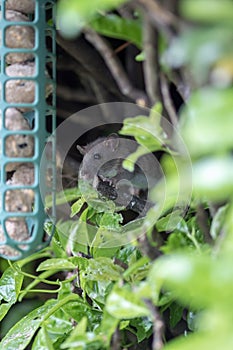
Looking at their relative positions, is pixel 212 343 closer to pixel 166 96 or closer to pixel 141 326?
pixel 166 96

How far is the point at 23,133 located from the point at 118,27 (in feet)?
0.66

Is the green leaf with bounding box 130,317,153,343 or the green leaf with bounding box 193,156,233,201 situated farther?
the green leaf with bounding box 130,317,153,343

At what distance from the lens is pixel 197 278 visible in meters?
0.45

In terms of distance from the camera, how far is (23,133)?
2.89ft

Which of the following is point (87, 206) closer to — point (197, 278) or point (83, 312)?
point (83, 312)

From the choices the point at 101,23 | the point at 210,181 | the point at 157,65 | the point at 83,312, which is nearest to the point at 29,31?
the point at 101,23

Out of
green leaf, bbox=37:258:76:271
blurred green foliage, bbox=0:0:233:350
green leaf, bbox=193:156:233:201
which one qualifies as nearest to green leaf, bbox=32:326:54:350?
blurred green foliage, bbox=0:0:233:350

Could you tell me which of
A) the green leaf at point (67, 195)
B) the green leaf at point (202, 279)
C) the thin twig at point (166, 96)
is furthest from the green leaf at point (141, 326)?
the green leaf at point (202, 279)

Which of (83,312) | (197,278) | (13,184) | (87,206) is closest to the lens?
(197,278)

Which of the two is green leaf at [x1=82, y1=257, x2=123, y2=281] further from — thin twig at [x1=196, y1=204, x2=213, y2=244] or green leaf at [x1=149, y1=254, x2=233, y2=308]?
green leaf at [x1=149, y1=254, x2=233, y2=308]

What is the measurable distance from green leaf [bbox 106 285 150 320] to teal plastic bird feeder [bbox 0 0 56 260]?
173 mm

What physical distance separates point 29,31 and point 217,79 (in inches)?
18.0

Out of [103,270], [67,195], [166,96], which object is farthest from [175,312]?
[166,96]

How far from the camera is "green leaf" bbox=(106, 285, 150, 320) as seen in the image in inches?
29.2
